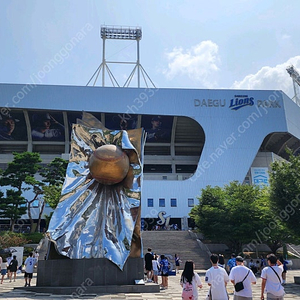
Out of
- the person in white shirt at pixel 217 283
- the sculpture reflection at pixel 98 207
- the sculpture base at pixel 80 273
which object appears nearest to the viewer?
the person in white shirt at pixel 217 283

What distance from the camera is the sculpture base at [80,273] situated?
9.62 metres

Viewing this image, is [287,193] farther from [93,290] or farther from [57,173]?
[57,173]

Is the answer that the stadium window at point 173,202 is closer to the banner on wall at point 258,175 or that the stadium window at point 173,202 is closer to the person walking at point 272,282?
the banner on wall at point 258,175

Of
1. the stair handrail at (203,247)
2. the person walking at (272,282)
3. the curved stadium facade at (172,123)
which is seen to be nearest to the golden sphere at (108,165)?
the person walking at (272,282)

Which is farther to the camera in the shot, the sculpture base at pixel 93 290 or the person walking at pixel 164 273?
the person walking at pixel 164 273

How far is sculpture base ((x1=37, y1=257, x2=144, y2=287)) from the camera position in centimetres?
962

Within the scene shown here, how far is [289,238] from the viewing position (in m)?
21.3

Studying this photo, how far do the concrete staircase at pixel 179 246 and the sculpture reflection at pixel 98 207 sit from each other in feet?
41.0

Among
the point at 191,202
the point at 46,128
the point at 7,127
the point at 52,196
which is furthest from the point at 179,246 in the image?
the point at 7,127

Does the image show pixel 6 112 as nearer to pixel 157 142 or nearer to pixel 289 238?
pixel 157 142

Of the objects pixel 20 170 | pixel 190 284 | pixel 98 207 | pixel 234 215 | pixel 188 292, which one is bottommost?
pixel 188 292

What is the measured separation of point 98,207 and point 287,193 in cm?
691

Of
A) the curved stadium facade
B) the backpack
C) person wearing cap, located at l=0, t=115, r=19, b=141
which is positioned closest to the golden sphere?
the backpack

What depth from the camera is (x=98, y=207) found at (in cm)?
1077
